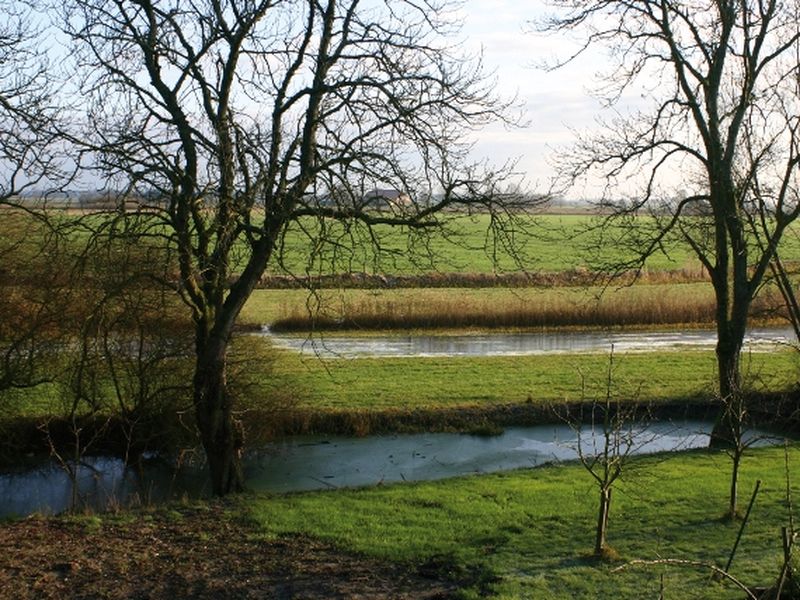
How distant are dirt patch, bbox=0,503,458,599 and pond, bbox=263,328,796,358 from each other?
1945 cm

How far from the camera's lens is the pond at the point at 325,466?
16.8m

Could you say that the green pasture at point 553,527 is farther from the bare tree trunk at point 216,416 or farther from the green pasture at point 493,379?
the green pasture at point 493,379

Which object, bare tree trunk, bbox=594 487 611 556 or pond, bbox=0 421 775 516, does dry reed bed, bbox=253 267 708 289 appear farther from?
bare tree trunk, bbox=594 487 611 556

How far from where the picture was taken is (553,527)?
1081 cm

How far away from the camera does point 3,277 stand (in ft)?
61.0

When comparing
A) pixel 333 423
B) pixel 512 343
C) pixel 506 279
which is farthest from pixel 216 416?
pixel 506 279

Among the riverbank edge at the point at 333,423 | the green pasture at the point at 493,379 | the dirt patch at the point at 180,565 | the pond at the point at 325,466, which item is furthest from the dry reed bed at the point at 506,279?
the dirt patch at the point at 180,565

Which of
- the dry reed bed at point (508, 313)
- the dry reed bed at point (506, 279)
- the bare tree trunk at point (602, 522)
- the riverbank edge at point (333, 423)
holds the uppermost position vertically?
the dry reed bed at point (506, 279)

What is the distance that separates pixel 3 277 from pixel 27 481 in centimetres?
435

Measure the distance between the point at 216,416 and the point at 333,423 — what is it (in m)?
7.54

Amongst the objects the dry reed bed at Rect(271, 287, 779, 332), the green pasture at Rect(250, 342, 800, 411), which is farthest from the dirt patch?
the dry reed bed at Rect(271, 287, 779, 332)

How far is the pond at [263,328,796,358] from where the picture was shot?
1209 inches

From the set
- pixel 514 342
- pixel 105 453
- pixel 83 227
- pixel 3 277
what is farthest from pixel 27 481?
pixel 514 342

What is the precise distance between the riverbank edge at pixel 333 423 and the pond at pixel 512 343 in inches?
312
